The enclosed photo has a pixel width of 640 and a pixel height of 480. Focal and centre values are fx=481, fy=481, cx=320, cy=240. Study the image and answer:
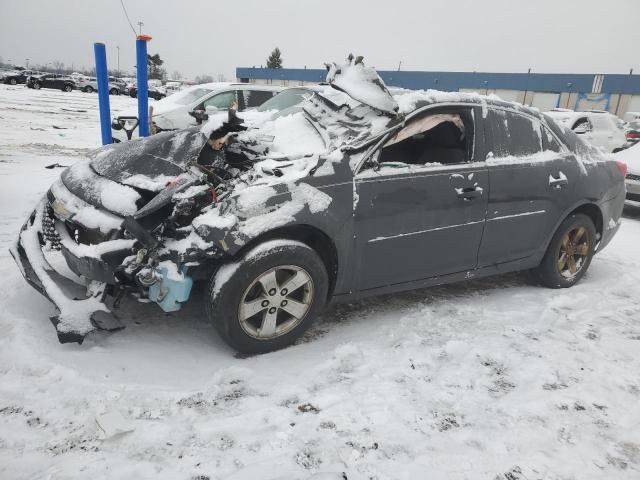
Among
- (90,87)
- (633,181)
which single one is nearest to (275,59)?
(90,87)

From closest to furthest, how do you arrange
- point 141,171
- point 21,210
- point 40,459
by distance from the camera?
point 40,459, point 141,171, point 21,210

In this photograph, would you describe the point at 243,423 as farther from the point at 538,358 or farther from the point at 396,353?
the point at 538,358

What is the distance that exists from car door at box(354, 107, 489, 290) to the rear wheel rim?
1231 millimetres

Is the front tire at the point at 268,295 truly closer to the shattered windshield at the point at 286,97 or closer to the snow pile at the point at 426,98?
the snow pile at the point at 426,98

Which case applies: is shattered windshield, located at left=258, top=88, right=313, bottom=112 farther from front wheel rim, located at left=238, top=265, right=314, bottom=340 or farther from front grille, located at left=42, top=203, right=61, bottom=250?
front wheel rim, located at left=238, top=265, right=314, bottom=340

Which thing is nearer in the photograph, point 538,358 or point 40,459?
point 40,459

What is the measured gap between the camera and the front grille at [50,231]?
11.0 ft

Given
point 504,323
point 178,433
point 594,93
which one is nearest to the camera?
point 178,433

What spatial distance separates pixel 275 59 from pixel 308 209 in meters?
67.9

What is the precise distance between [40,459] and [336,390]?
149 centimetres

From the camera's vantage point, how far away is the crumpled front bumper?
2.81 meters

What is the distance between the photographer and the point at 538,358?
10.9ft

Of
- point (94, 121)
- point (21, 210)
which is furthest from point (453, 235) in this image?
point (94, 121)

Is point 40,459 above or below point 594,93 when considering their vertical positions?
below
